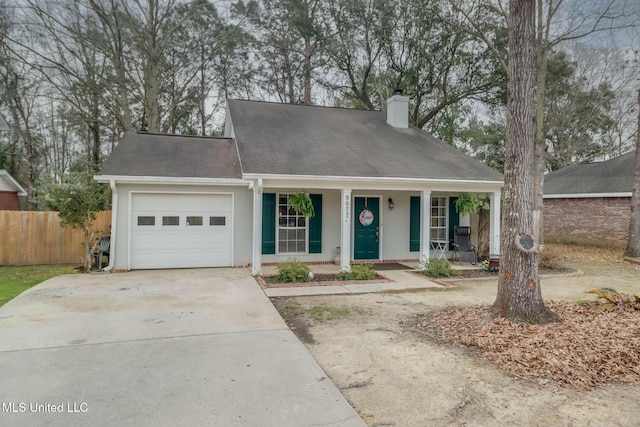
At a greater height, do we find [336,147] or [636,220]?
[336,147]

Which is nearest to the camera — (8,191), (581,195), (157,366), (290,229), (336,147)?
(157,366)

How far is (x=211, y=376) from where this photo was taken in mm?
3377

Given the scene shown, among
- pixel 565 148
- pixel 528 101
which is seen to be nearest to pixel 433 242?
pixel 528 101

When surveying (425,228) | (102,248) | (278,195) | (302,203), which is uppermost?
(278,195)

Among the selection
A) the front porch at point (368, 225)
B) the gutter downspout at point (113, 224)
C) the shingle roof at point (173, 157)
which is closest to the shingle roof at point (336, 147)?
the front porch at point (368, 225)

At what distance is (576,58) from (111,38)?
19.5 metres

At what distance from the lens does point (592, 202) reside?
15.6 meters

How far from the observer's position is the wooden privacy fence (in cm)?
1022

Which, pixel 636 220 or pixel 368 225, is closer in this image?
pixel 368 225

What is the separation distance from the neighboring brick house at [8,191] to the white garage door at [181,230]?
10.1 meters

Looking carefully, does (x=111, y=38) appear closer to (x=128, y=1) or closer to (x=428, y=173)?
(x=128, y=1)

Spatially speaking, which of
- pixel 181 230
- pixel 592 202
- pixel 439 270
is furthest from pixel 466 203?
pixel 592 202

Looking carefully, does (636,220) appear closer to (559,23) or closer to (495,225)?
(495,225)

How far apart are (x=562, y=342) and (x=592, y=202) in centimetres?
1477
